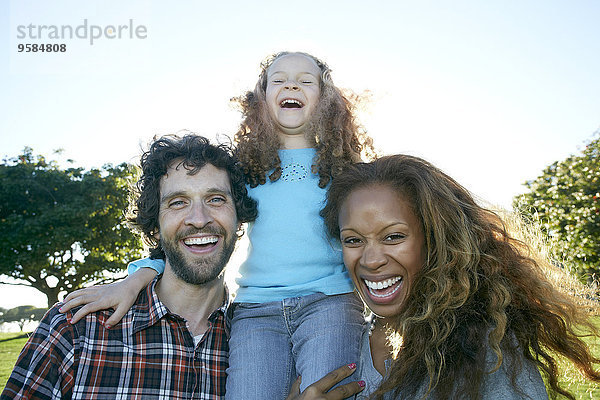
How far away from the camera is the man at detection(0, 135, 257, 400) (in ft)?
10.6

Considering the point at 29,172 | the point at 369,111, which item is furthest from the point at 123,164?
the point at 369,111

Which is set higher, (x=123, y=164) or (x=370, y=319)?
(x=370, y=319)

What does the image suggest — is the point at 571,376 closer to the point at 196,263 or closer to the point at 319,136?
the point at 319,136

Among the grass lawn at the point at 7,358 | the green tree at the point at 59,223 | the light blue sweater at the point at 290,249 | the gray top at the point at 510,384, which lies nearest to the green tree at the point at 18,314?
the green tree at the point at 59,223

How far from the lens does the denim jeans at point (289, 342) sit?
132 inches

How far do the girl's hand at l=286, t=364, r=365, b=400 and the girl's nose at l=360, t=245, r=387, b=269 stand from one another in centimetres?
69

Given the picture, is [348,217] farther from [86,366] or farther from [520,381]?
[86,366]

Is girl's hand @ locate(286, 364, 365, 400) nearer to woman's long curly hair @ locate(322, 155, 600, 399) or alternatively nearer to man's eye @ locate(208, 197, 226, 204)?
woman's long curly hair @ locate(322, 155, 600, 399)

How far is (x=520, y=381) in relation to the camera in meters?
2.70

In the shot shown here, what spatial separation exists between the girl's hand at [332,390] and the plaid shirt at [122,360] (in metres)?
0.69

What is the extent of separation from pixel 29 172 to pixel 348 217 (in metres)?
24.1

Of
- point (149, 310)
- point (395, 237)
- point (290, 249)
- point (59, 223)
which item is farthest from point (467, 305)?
point (59, 223)

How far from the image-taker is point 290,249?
12.9 feet

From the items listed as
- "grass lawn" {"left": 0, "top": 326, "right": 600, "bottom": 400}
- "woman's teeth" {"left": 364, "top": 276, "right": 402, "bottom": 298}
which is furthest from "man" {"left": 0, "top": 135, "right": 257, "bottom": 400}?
"grass lawn" {"left": 0, "top": 326, "right": 600, "bottom": 400}
